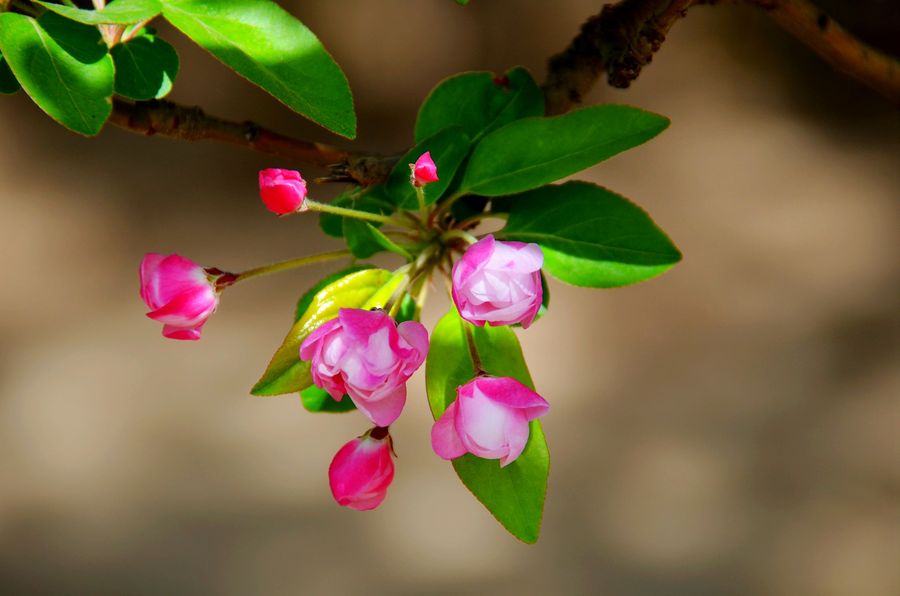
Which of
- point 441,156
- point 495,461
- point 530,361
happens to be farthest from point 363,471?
point 530,361

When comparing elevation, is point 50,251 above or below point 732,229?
below

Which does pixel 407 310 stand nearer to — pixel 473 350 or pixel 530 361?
pixel 473 350

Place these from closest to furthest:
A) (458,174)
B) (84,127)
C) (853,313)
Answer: (84,127) < (458,174) < (853,313)

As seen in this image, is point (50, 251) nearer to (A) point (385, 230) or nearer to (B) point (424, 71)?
(B) point (424, 71)

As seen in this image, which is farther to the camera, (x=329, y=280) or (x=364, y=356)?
(x=329, y=280)

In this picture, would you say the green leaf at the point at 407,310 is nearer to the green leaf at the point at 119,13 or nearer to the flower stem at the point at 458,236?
the flower stem at the point at 458,236

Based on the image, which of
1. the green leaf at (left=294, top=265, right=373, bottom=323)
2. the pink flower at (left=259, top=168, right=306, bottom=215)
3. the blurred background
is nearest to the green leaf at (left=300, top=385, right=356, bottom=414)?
the green leaf at (left=294, top=265, right=373, bottom=323)

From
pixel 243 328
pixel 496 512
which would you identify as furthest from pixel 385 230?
pixel 243 328
